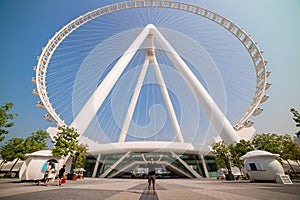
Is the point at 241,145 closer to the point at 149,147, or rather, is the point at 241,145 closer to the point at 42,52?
the point at 149,147

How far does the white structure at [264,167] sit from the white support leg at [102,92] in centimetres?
2380

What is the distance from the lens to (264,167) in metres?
16.0

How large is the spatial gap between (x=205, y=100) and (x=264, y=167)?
50.2 ft

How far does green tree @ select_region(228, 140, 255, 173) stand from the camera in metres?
23.9

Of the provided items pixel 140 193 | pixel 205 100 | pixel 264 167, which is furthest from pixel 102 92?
pixel 264 167

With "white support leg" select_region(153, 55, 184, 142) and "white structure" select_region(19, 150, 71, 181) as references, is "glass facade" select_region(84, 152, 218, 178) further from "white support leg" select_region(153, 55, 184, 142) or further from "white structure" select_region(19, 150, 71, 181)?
"white structure" select_region(19, 150, 71, 181)

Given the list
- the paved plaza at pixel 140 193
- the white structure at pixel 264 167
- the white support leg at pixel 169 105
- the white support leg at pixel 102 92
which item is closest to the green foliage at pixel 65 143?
the white support leg at pixel 102 92

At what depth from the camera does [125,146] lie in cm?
3519

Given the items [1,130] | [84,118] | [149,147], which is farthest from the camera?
[149,147]

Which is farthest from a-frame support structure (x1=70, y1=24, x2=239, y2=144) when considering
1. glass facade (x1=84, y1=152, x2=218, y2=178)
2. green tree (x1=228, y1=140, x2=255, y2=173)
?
glass facade (x1=84, y1=152, x2=218, y2=178)

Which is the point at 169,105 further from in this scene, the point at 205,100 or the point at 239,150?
the point at 239,150

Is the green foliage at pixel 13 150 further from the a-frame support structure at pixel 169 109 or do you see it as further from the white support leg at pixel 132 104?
the white support leg at pixel 132 104

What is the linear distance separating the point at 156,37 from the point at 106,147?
26.5 meters

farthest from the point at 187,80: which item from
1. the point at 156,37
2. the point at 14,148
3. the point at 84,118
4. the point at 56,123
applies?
the point at 14,148
